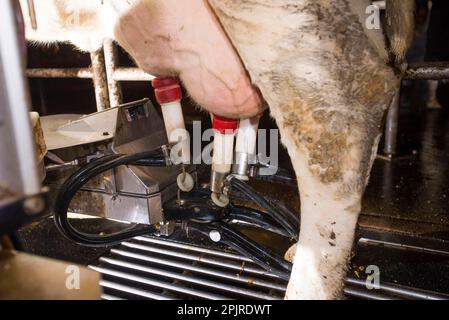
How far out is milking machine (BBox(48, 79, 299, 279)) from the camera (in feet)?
3.84

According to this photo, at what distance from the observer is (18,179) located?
19.6 inches

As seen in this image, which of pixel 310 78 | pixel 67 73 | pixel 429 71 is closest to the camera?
pixel 310 78

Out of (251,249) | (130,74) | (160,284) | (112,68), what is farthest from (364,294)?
(112,68)

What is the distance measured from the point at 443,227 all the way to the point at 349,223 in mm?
793

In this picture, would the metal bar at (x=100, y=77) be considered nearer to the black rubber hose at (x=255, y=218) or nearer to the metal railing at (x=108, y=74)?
the metal railing at (x=108, y=74)

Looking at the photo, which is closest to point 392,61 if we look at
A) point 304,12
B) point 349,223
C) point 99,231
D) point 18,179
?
point 304,12

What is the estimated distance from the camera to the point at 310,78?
33.5 inches

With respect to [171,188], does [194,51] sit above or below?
above

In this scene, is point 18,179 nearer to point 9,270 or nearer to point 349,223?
point 9,270

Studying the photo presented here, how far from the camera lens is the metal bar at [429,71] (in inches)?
51.5

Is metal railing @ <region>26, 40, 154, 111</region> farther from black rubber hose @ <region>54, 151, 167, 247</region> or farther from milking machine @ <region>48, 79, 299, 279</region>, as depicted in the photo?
black rubber hose @ <region>54, 151, 167, 247</region>

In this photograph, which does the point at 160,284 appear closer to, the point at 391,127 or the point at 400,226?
the point at 400,226

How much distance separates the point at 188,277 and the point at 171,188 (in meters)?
0.29

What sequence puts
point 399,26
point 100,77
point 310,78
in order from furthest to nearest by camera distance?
point 100,77, point 399,26, point 310,78
